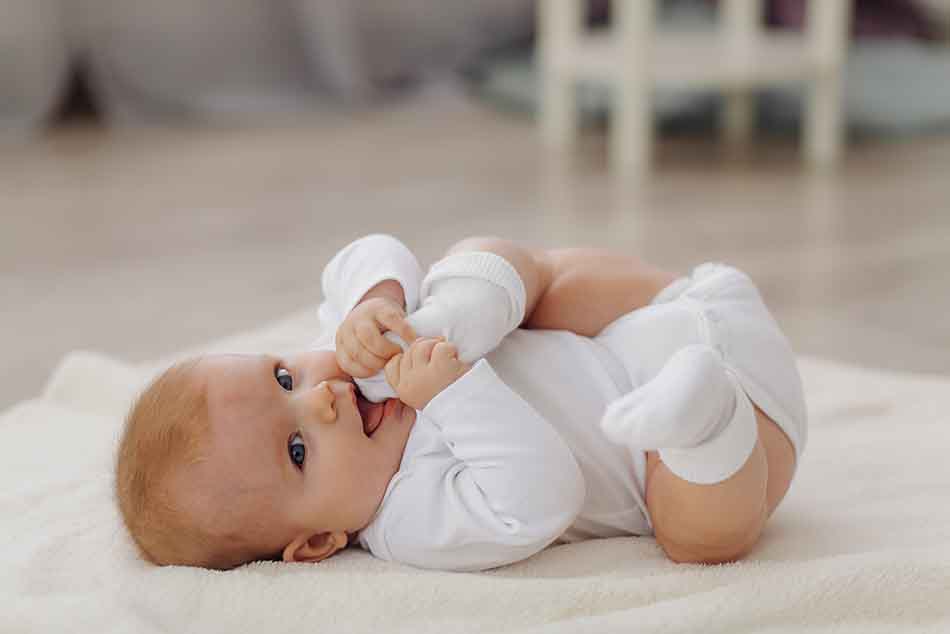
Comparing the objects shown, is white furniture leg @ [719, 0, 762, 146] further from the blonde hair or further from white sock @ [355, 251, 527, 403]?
the blonde hair

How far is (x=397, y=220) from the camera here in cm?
253

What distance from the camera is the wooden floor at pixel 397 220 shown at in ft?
6.42

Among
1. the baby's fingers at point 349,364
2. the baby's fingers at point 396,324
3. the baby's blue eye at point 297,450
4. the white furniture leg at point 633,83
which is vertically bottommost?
the white furniture leg at point 633,83

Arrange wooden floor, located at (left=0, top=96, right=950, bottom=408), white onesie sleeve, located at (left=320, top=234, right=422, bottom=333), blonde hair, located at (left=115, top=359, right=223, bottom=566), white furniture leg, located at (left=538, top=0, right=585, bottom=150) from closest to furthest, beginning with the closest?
1. blonde hair, located at (left=115, top=359, right=223, bottom=566)
2. white onesie sleeve, located at (left=320, top=234, right=422, bottom=333)
3. wooden floor, located at (left=0, top=96, right=950, bottom=408)
4. white furniture leg, located at (left=538, top=0, right=585, bottom=150)

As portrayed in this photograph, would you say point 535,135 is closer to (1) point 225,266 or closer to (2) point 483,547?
(1) point 225,266

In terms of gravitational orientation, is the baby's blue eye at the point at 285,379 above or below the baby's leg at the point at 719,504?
above

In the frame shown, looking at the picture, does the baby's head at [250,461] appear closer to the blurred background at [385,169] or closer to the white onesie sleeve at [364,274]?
the white onesie sleeve at [364,274]

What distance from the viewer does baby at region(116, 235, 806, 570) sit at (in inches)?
38.4

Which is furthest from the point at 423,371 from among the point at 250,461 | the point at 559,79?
the point at 559,79

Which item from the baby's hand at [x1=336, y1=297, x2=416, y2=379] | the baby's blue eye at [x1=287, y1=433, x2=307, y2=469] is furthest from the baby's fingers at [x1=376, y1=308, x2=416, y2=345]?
the baby's blue eye at [x1=287, y1=433, x2=307, y2=469]

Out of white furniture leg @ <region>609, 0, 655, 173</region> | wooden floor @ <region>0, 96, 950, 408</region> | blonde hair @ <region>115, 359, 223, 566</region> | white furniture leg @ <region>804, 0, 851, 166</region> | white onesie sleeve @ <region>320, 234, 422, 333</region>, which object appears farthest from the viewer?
white furniture leg @ <region>804, 0, 851, 166</region>

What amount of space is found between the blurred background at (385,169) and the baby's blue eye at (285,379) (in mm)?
793

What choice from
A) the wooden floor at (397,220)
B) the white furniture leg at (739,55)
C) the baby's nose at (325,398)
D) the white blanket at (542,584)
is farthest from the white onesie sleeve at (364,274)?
the white furniture leg at (739,55)

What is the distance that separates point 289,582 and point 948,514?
1.79ft
